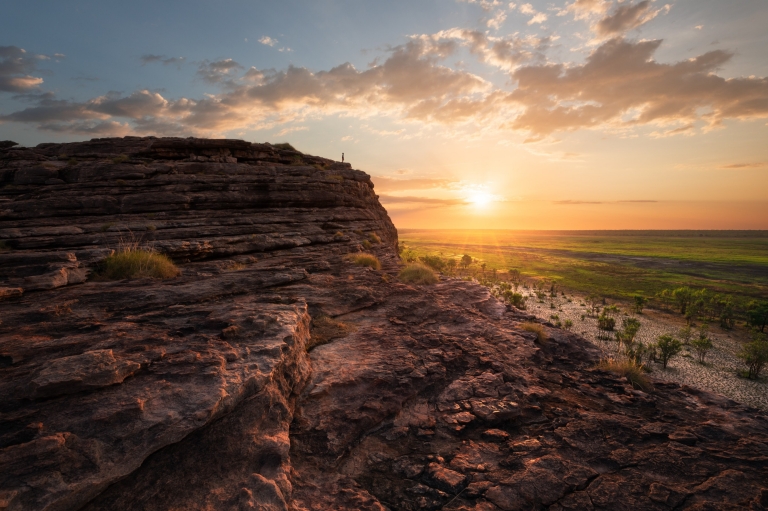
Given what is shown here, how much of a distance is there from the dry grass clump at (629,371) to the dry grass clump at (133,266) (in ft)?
46.6

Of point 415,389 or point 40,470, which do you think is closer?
point 40,470

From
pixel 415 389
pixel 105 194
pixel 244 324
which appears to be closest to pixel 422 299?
pixel 415 389

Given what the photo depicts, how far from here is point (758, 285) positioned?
7488 cm

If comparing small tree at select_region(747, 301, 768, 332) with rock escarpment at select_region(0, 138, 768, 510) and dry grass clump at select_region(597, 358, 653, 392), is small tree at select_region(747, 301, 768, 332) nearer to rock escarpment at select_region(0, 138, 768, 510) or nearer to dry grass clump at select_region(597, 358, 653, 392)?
dry grass clump at select_region(597, 358, 653, 392)

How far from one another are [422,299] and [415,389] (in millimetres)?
5505

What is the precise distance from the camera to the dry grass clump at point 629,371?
9.02m

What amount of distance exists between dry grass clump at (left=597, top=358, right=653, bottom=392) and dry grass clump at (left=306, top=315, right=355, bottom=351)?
25.9 feet

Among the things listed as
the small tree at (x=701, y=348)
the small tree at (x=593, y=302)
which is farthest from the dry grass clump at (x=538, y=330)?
the small tree at (x=593, y=302)

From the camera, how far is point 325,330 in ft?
32.3

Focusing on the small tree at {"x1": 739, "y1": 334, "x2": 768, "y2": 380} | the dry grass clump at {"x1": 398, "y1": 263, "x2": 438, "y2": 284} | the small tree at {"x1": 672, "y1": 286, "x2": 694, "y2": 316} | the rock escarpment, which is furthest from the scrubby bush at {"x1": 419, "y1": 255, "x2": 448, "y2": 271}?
the small tree at {"x1": 672, "y1": 286, "x2": 694, "y2": 316}

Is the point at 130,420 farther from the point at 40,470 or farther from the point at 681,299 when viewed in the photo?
the point at 681,299

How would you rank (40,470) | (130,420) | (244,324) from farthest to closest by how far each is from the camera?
(244,324) < (130,420) < (40,470)

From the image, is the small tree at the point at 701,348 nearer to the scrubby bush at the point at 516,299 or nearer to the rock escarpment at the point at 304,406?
the scrubby bush at the point at 516,299

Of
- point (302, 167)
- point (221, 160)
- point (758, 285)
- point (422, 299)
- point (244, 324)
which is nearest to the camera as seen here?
point (244, 324)
